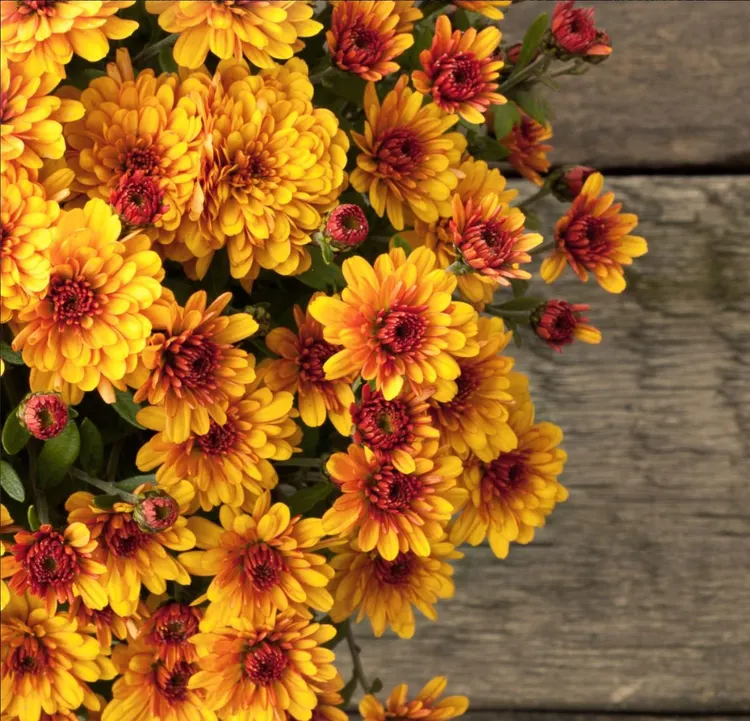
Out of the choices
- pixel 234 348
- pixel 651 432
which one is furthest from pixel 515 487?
pixel 651 432

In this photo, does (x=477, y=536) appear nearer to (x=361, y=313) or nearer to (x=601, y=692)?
(x=361, y=313)

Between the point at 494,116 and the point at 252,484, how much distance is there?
0.23m

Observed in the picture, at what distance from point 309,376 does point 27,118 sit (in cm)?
16

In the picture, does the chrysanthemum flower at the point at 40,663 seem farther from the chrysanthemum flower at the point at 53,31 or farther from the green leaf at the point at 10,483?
the chrysanthemum flower at the point at 53,31

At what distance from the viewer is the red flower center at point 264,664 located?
377 mm

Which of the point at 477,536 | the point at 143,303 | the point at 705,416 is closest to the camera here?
the point at 143,303

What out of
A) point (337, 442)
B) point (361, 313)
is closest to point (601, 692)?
point (337, 442)

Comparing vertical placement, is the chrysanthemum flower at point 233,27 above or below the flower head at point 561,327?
above

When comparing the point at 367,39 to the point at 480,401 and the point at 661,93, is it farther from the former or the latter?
the point at 661,93

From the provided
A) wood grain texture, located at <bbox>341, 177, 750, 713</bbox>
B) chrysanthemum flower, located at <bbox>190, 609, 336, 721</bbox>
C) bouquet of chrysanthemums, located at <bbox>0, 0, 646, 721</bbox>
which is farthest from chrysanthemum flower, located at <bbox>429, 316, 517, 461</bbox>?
wood grain texture, located at <bbox>341, 177, 750, 713</bbox>

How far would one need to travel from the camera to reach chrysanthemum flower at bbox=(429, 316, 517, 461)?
15.7 inches

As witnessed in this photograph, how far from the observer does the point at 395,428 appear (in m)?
0.36

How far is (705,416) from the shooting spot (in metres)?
0.66

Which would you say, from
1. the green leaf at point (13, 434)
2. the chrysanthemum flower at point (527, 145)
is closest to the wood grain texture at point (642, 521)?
the chrysanthemum flower at point (527, 145)
